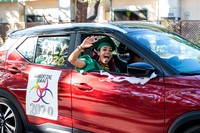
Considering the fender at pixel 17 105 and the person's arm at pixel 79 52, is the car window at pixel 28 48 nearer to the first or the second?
the fender at pixel 17 105

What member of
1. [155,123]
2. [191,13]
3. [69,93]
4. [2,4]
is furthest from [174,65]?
Answer: [2,4]

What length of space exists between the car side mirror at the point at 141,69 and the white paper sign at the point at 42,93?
42.7 inches

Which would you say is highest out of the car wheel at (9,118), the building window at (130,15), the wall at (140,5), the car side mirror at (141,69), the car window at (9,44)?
the wall at (140,5)

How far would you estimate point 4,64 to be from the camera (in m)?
4.40

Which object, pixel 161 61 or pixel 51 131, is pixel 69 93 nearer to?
pixel 51 131

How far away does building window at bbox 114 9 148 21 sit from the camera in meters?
20.9

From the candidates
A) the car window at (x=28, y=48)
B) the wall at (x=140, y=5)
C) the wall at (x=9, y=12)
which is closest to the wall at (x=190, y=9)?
the wall at (x=140, y=5)

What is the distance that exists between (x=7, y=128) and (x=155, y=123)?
2343 millimetres

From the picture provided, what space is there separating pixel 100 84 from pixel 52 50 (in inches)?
37.7

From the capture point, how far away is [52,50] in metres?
4.06

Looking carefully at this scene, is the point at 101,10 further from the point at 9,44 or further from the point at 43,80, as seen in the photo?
the point at 43,80

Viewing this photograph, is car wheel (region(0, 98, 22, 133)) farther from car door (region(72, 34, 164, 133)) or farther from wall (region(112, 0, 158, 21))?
wall (region(112, 0, 158, 21))

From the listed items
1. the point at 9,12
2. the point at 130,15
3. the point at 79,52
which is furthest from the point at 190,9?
the point at 79,52

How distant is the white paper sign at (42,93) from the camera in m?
3.84
